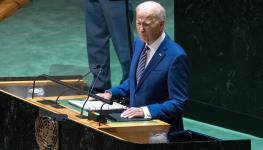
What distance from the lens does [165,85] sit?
473cm

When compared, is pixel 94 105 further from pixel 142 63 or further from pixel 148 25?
pixel 148 25

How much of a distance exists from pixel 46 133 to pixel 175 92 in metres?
0.73

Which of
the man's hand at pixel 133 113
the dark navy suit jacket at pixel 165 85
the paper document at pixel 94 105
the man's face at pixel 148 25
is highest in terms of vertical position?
the man's face at pixel 148 25

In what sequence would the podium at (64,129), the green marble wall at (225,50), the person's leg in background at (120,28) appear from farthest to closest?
the green marble wall at (225,50) → the person's leg in background at (120,28) → the podium at (64,129)

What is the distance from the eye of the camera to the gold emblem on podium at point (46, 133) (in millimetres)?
4438

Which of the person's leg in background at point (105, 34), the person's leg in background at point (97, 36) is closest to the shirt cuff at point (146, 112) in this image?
the person's leg in background at point (105, 34)

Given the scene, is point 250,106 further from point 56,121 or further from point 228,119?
point 56,121

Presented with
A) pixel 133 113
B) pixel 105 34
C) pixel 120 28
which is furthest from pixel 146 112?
pixel 105 34

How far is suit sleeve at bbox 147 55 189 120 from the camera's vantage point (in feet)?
14.8

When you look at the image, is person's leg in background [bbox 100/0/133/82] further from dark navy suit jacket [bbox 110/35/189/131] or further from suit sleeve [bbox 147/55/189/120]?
suit sleeve [bbox 147/55/189/120]

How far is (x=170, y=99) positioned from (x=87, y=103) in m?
0.46

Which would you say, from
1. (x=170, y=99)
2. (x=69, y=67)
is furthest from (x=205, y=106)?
(x=170, y=99)

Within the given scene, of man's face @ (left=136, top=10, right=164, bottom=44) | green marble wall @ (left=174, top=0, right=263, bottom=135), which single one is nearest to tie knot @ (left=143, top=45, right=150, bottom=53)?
man's face @ (left=136, top=10, right=164, bottom=44)

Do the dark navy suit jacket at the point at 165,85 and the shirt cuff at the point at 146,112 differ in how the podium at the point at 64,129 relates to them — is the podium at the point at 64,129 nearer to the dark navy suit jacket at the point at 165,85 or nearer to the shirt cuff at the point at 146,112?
the shirt cuff at the point at 146,112
